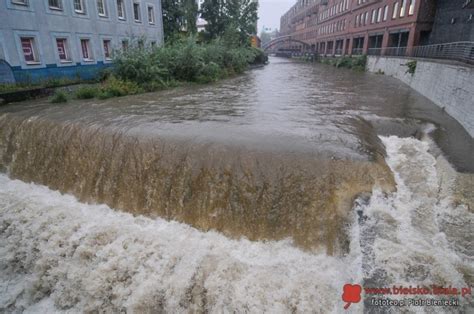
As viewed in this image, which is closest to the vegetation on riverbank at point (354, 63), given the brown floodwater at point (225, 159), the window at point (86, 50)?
the brown floodwater at point (225, 159)

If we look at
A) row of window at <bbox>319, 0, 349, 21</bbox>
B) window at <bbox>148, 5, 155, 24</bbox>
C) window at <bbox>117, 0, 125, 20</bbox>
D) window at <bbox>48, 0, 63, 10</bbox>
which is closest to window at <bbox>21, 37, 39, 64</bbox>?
window at <bbox>48, 0, 63, 10</bbox>

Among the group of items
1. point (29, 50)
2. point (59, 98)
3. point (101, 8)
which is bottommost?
point (59, 98)

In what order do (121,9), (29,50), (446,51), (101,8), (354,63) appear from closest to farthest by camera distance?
(446,51)
(29,50)
(101,8)
(121,9)
(354,63)

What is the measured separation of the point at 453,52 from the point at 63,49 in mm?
21435

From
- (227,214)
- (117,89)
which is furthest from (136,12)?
(227,214)

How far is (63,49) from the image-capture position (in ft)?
58.2

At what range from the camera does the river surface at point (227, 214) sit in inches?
174

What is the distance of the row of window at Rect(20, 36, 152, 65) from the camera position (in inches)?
620

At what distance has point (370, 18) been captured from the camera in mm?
35094

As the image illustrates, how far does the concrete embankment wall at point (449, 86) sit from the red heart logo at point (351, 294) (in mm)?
7202

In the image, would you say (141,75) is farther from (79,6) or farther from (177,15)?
(177,15)

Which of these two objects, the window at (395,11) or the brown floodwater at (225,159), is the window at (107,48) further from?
the window at (395,11)

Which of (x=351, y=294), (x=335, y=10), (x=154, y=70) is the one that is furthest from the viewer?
(x=335, y=10)

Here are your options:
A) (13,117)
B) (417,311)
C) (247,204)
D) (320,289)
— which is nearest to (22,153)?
(13,117)
